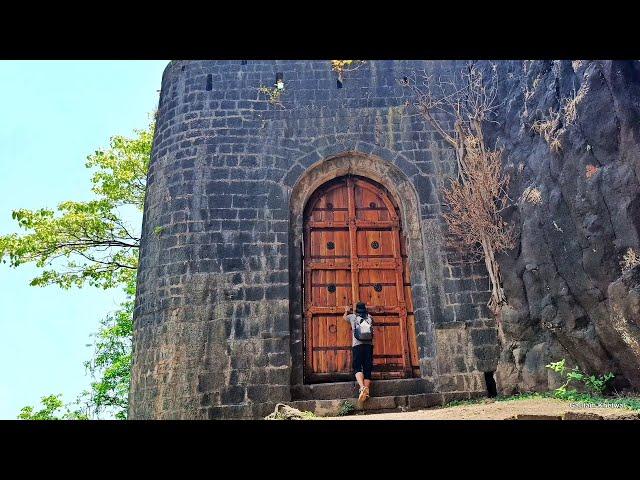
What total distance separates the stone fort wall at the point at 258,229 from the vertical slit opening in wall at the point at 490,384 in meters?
0.11

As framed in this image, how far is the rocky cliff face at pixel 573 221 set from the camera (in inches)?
253

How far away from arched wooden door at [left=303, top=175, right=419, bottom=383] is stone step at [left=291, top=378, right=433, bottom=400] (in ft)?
1.17

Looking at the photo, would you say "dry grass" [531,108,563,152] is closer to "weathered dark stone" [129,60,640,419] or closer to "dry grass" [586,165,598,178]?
"weathered dark stone" [129,60,640,419]

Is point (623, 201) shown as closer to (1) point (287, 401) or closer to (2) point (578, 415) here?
(2) point (578, 415)

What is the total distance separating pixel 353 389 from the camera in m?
7.84

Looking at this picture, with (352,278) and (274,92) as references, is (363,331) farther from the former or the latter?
(274,92)

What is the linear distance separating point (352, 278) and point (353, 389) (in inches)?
76.0

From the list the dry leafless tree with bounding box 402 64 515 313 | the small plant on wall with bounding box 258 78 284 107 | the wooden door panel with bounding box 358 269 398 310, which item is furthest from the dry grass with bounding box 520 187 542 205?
the small plant on wall with bounding box 258 78 284 107

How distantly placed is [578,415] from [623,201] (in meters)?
3.08

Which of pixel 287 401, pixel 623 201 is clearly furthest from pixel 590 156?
pixel 287 401

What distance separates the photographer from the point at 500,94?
378 inches

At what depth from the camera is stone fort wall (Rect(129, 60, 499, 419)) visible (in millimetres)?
7898

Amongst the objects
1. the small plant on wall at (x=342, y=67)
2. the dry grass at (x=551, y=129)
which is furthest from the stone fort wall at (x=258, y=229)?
the dry grass at (x=551, y=129)

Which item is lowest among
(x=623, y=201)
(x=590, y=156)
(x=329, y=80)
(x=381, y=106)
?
(x=623, y=201)
